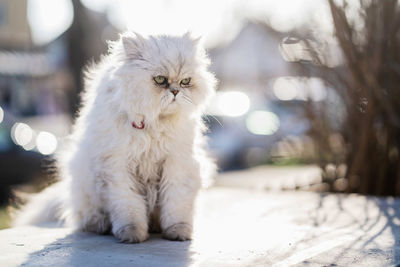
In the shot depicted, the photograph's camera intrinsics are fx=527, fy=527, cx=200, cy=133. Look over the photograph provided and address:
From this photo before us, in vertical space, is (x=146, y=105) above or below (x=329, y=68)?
below

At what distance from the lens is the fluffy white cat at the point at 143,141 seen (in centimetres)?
340

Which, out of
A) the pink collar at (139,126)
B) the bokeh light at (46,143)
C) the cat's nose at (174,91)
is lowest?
the bokeh light at (46,143)

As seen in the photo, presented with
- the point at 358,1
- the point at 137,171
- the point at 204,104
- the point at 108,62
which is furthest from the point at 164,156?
the point at 358,1

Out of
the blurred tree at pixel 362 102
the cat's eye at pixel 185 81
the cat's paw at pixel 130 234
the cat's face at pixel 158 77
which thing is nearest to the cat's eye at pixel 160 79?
the cat's face at pixel 158 77

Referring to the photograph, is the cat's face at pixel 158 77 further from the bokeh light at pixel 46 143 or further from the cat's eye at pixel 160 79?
the bokeh light at pixel 46 143

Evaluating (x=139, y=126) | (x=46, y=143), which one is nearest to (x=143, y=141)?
(x=139, y=126)

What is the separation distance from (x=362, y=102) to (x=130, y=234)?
348cm

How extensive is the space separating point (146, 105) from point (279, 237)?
1315 millimetres

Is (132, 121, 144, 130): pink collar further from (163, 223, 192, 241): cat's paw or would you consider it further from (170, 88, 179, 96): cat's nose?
(163, 223, 192, 241): cat's paw

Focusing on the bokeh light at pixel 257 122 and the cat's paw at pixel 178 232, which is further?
the bokeh light at pixel 257 122

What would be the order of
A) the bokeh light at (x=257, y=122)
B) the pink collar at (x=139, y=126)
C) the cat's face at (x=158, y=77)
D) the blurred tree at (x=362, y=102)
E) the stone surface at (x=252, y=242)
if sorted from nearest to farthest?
1. the stone surface at (x=252, y=242)
2. the cat's face at (x=158, y=77)
3. the pink collar at (x=139, y=126)
4. the blurred tree at (x=362, y=102)
5. the bokeh light at (x=257, y=122)

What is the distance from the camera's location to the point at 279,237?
3691 mm

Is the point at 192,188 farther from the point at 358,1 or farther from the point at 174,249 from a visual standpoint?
the point at 358,1

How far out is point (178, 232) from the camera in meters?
3.54
